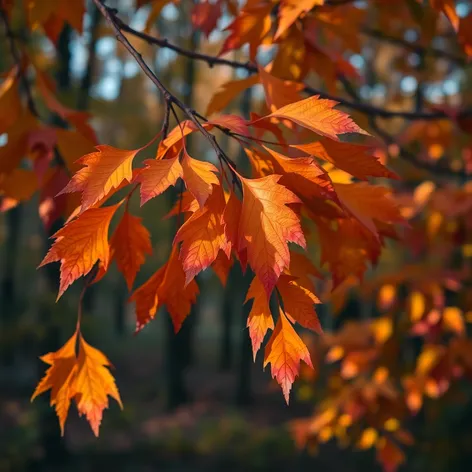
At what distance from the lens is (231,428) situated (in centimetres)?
1175

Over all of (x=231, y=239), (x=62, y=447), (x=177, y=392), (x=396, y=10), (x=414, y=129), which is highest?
(x=231, y=239)

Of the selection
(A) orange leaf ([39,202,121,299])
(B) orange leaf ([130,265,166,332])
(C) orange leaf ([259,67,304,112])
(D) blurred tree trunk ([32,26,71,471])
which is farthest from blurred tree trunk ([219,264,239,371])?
(A) orange leaf ([39,202,121,299])

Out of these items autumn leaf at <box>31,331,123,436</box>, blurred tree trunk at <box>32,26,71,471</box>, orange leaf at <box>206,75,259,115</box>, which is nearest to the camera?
autumn leaf at <box>31,331,123,436</box>

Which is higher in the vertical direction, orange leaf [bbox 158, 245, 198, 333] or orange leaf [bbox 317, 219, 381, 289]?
orange leaf [bbox 158, 245, 198, 333]

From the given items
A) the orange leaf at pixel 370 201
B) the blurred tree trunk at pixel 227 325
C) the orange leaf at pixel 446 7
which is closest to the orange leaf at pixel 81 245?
the orange leaf at pixel 370 201

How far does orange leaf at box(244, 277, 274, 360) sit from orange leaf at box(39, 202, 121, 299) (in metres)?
0.30

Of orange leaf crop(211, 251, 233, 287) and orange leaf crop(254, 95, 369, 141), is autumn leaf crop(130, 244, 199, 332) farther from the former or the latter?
orange leaf crop(254, 95, 369, 141)

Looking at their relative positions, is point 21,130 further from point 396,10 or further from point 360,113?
point 396,10

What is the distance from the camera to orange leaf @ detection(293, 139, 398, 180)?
1.27 meters

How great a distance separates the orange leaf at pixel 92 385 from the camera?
51.7 inches

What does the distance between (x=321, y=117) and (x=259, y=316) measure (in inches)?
15.2

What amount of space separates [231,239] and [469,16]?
134cm

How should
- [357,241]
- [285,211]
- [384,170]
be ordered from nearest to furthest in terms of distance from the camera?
[285,211]
[384,170]
[357,241]

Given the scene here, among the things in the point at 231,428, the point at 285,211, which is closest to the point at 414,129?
the point at 285,211
